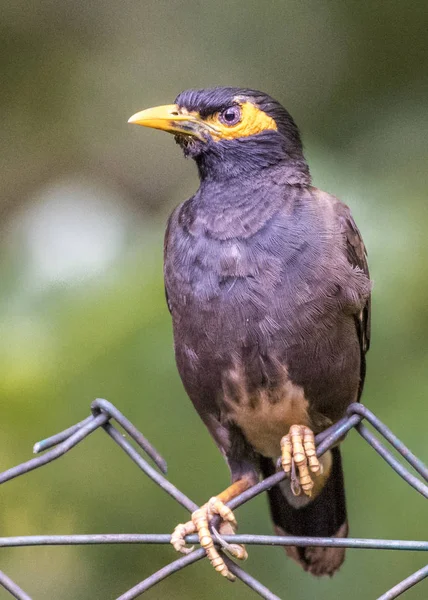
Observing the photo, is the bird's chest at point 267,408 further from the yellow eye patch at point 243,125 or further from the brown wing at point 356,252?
the yellow eye patch at point 243,125

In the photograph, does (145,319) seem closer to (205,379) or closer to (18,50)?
(205,379)

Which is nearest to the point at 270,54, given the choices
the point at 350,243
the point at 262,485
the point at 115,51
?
the point at 115,51

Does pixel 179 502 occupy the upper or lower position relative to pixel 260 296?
lower

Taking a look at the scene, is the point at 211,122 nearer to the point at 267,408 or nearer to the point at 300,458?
the point at 267,408

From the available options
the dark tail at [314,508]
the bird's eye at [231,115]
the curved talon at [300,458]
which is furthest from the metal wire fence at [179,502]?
the bird's eye at [231,115]

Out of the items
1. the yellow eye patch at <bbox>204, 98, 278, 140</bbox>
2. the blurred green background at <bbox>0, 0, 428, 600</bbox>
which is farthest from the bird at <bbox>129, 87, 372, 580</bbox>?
the blurred green background at <bbox>0, 0, 428, 600</bbox>

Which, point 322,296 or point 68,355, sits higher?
point 68,355

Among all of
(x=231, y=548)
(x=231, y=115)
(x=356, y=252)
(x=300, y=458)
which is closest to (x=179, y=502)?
(x=231, y=548)
